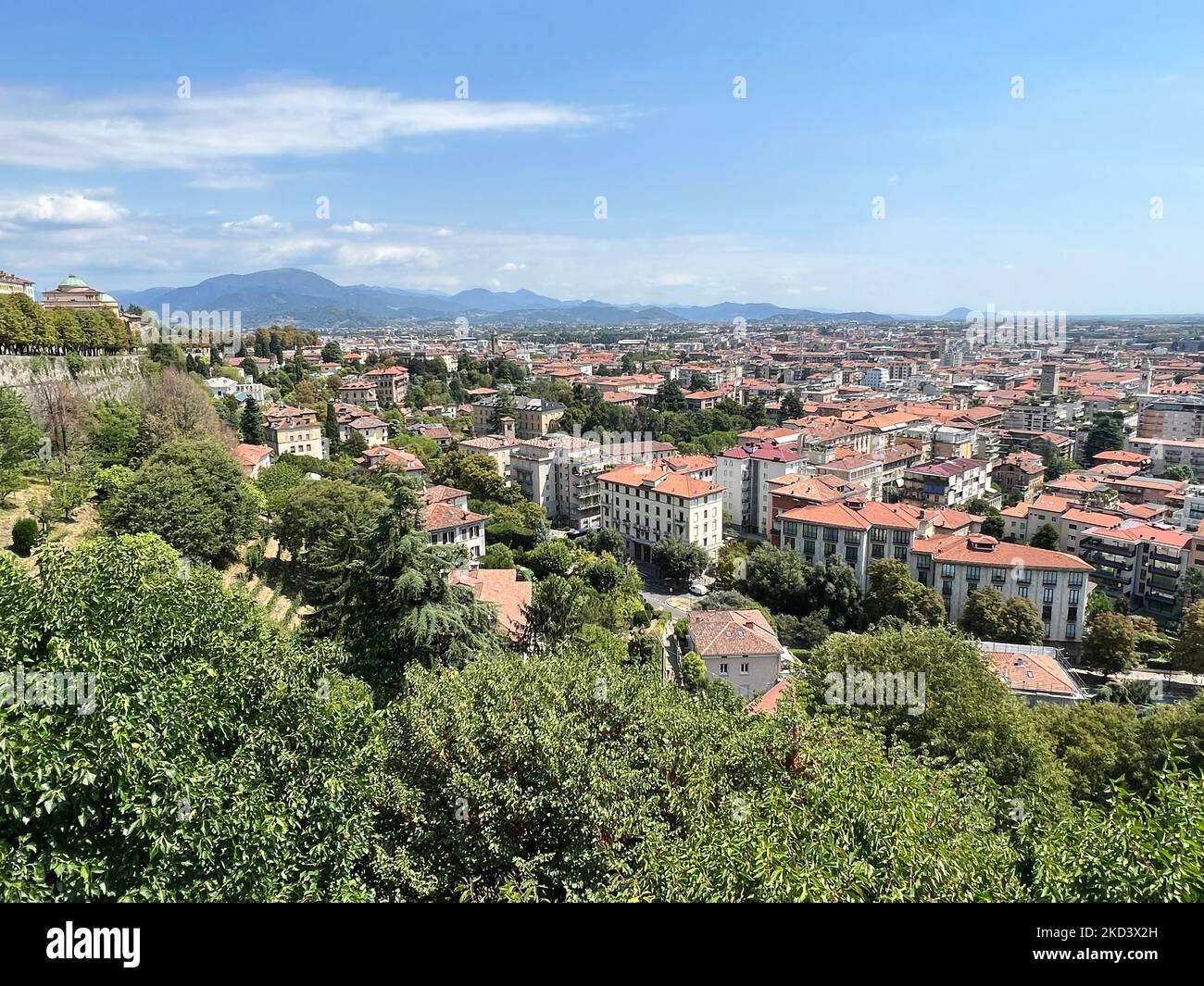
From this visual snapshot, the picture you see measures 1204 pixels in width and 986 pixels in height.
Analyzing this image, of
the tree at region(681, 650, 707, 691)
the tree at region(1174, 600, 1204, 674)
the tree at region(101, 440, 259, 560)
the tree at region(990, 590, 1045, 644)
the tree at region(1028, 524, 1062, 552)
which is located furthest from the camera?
the tree at region(1028, 524, 1062, 552)

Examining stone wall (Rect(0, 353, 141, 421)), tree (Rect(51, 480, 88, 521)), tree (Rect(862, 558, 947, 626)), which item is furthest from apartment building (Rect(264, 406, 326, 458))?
tree (Rect(862, 558, 947, 626))

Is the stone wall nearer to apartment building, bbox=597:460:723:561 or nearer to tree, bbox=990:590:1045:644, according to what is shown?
apartment building, bbox=597:460:723:561

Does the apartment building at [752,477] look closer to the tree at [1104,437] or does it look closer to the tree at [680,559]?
the tree at [680,559]

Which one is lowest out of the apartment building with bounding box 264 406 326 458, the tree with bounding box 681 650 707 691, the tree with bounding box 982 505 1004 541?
the tree with bounding box 681 650 707 691
